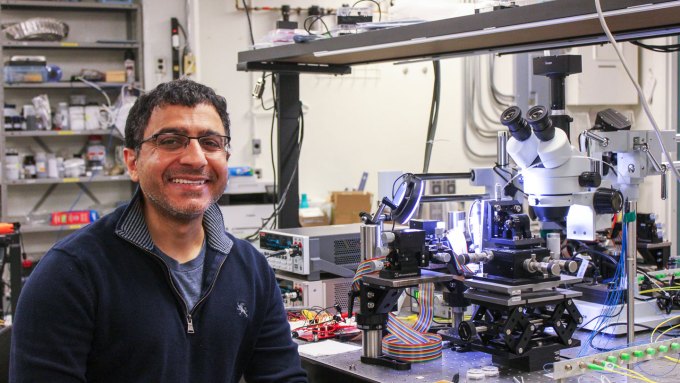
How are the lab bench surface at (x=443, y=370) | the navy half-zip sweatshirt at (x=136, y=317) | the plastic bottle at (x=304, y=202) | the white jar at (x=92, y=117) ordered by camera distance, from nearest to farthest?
the navy half-zip sweatshirt at (x=136, y=317) < the lab bench surface at (x=443, y=370) < the white jar at (x=92, y=117) < the plastic bottle at (x=304, y=202)

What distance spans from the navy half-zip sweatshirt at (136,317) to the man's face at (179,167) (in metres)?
0.08

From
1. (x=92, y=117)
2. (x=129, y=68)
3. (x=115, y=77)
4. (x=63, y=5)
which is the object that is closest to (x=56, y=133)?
(x=92, y=117)

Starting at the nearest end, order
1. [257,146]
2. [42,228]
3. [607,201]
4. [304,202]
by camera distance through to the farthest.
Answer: [607,201], [42,228], [304,202], [257,146]

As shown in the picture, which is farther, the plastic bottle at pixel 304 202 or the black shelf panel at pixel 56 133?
the plastic bottle at pixel 304 202

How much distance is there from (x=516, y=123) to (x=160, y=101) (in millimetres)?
962

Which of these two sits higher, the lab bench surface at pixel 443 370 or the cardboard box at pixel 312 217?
the cardboard box at pixel 312 217

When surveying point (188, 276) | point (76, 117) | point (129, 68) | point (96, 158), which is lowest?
point (188, 276)

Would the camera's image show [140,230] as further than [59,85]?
No

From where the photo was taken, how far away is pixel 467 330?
2.24 meters

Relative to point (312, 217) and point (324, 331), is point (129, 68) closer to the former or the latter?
point (312, 217)

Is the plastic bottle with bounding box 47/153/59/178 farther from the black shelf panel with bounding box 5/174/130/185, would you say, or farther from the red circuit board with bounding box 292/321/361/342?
the red circuit board with bounding box 292/321/361/342

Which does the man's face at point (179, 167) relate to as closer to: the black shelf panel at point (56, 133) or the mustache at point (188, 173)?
the mustache at point (188, 173)

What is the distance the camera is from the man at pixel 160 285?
65.5 inches

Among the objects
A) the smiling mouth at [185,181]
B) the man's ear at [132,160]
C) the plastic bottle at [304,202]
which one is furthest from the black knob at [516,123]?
the plastic bottle at [304,202]
